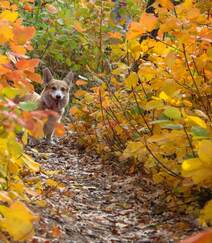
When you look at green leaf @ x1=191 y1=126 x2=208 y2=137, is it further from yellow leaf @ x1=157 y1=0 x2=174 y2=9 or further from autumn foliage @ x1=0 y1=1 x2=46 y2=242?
yellow leaf @ x1=157 y1=0 x2=174 y2=9

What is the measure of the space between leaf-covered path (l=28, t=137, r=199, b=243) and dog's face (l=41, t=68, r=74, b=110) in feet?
7.03

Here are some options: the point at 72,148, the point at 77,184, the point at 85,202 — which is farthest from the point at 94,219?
the point at 72,148

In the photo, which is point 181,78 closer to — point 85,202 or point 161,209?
point 161,209

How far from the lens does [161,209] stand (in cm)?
380

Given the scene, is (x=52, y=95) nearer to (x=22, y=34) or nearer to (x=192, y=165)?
(x=22, y=34)

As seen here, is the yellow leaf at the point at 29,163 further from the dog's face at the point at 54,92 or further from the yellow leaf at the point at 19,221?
the dog's face at the point at 54,92

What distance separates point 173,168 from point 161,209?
34 centimetres

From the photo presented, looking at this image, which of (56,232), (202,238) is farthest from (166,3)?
(202,238)

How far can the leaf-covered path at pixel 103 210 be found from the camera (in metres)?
3.16

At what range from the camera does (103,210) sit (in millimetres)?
3912

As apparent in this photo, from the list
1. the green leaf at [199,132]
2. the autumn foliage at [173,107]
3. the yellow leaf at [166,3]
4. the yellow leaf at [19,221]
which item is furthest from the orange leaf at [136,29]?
the yellow leaf at [19,221]

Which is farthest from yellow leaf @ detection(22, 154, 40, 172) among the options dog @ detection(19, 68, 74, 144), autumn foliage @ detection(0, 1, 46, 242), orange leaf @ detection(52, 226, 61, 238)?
dog @ detection(19, 68, 74, 144)

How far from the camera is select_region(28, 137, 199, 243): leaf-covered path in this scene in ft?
10.4

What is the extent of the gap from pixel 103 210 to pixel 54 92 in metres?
3.97
